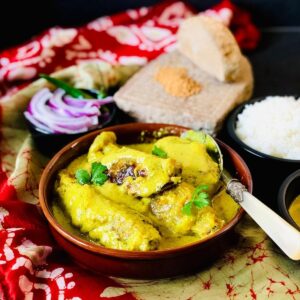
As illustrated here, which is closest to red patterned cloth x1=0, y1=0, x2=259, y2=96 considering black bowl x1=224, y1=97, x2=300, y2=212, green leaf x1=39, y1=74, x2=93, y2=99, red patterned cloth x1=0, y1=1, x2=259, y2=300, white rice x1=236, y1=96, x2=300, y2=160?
red patterned cloth x1=0, y1=1, x2=259, y2=300

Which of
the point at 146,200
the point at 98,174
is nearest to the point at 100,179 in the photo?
the point at 98,174

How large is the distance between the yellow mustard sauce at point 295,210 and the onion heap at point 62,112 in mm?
608

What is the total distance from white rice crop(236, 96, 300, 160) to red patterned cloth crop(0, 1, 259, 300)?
0.43 metres

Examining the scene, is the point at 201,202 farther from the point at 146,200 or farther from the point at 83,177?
the point at 83,177

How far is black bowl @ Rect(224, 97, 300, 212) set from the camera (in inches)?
49.3

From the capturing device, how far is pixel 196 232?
1.05 m

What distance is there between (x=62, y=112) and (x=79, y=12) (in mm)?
844

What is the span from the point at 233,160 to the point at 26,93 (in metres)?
0.75

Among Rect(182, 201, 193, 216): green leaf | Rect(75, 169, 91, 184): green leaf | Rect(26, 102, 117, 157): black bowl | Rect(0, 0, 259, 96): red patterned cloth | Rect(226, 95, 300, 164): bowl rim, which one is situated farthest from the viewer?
Rect(0, 0, 259, 96): red patterned cloth

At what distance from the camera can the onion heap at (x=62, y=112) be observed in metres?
1.46

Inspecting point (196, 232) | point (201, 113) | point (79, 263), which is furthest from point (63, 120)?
point (196, 232)

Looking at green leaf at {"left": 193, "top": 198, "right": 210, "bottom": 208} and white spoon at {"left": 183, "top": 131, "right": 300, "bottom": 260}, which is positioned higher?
green leaf at {"left": 193, "top": 198, "right": 210, "bottom": 208}

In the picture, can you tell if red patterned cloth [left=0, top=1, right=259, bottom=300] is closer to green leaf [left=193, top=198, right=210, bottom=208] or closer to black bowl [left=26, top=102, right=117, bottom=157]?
black bowl [left=26, top=102, right=117, bottom=157]

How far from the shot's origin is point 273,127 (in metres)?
1.38
